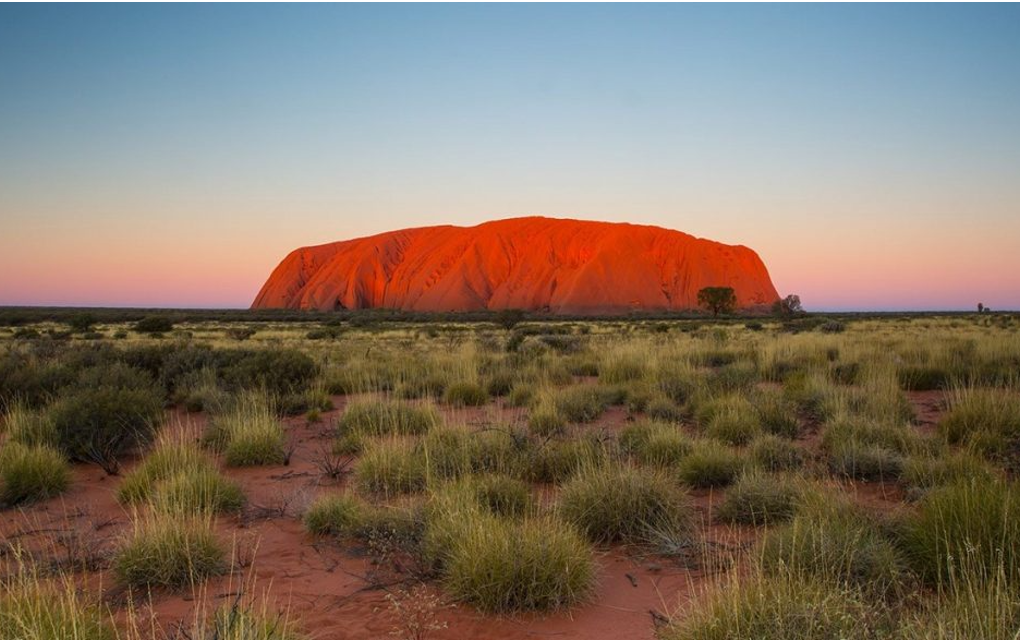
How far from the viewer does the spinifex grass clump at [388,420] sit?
A: 24.8 ft

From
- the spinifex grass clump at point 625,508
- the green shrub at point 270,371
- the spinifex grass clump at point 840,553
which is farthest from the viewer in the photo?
the green shrub at point 270,371

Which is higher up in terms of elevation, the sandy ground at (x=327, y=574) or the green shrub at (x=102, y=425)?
the green shrub at (x=102, y=425)

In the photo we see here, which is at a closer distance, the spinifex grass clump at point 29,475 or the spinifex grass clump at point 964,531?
the spinifex grass clump at point 964,531

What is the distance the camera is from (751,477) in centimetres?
480

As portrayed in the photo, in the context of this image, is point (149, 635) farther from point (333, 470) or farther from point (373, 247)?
point (373, 247)

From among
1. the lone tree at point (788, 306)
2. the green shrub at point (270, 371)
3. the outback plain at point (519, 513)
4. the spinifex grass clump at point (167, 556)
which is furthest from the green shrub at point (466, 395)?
the lone tree at point (788, 306)

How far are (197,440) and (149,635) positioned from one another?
4.95 meters

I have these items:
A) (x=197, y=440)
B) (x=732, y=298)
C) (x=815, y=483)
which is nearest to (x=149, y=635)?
(x=815, y=483)

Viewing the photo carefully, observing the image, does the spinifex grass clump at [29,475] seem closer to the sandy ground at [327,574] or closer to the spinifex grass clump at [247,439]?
the sandy ground at [327,574]

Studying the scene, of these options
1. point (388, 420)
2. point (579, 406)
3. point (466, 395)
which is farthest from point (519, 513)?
point (466, 395)

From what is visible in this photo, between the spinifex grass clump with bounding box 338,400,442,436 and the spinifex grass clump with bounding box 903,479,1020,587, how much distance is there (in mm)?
4990

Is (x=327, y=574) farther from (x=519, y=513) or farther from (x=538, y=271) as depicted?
(x=538, y=271)

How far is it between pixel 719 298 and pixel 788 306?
7.27 m

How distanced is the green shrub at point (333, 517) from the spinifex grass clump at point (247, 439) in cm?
231
